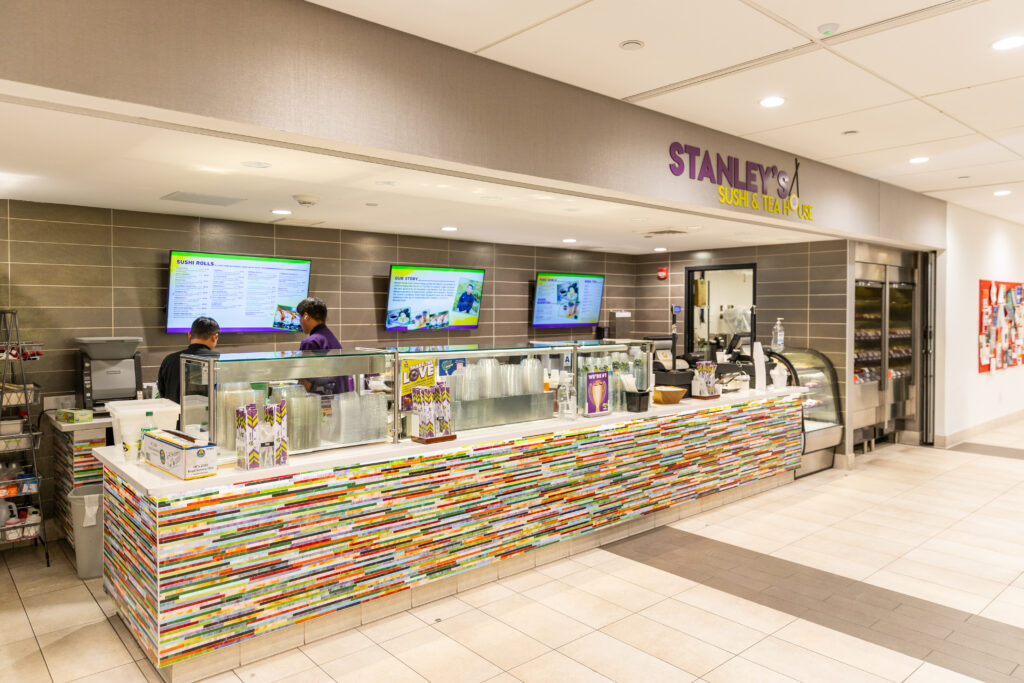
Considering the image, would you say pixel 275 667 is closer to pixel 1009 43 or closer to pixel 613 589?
pixel 613 589

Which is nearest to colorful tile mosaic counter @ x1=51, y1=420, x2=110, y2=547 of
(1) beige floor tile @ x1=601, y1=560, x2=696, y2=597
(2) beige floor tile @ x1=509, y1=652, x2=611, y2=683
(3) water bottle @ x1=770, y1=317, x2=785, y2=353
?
(2) beige floor tile @ x1=509, y1=652, x2=611, y2=683

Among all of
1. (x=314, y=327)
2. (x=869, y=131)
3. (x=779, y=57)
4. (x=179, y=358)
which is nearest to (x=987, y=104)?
(x=869, y=131)

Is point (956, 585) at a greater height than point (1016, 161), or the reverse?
point (1016, 161)

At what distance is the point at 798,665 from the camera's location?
10.2 ft

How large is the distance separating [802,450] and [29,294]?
672 centimetres

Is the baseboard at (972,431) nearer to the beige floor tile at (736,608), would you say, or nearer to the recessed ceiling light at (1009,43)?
the beige floor tile at (736,608)

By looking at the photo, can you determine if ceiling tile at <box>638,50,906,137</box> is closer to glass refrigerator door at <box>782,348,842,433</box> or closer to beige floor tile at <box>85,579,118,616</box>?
glass refrigerator door at <box>782,348,842,433</box>

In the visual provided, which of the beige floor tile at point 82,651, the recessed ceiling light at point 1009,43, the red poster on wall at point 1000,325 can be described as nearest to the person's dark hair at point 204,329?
the beige floor tile at point 82,651

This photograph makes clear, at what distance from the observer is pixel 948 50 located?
3326 mm

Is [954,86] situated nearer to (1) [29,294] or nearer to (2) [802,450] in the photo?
(2) [802,450]

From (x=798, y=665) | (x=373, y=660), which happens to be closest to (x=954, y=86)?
(x=798, y=665)

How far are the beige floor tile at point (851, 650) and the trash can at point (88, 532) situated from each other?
3940 mm

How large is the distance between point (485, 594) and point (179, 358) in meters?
2.46

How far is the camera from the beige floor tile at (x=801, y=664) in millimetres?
2992
